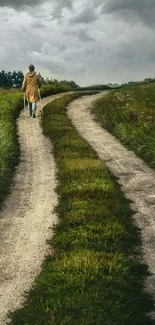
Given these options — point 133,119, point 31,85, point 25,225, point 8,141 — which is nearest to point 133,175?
point 25,225

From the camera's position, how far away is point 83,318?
641cm

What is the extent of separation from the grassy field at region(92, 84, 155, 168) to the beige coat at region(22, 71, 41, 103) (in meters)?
3.88

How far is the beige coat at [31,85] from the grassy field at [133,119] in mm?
3882

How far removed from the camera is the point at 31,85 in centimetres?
2870

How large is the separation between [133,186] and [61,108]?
17.7 metres

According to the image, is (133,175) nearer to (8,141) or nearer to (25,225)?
(25,225)

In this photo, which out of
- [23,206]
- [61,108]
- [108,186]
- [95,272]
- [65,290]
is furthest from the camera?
[61,108]

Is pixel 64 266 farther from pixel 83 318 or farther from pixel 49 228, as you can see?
pixel 49 228

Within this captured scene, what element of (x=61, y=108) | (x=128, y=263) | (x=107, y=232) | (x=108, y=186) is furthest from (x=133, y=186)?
(x=61, y=108)

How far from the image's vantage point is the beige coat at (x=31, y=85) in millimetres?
28344

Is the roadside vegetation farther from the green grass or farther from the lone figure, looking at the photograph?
the lone figure

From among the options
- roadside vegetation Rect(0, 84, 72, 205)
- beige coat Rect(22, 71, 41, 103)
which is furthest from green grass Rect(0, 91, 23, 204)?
beige coat Rect(22, 71, 41, 103)

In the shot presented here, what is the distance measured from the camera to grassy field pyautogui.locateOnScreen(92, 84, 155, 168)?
19.1 m

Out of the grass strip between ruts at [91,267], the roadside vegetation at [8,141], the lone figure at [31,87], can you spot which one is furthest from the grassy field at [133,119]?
the grass strip between ruts at [91,267]
